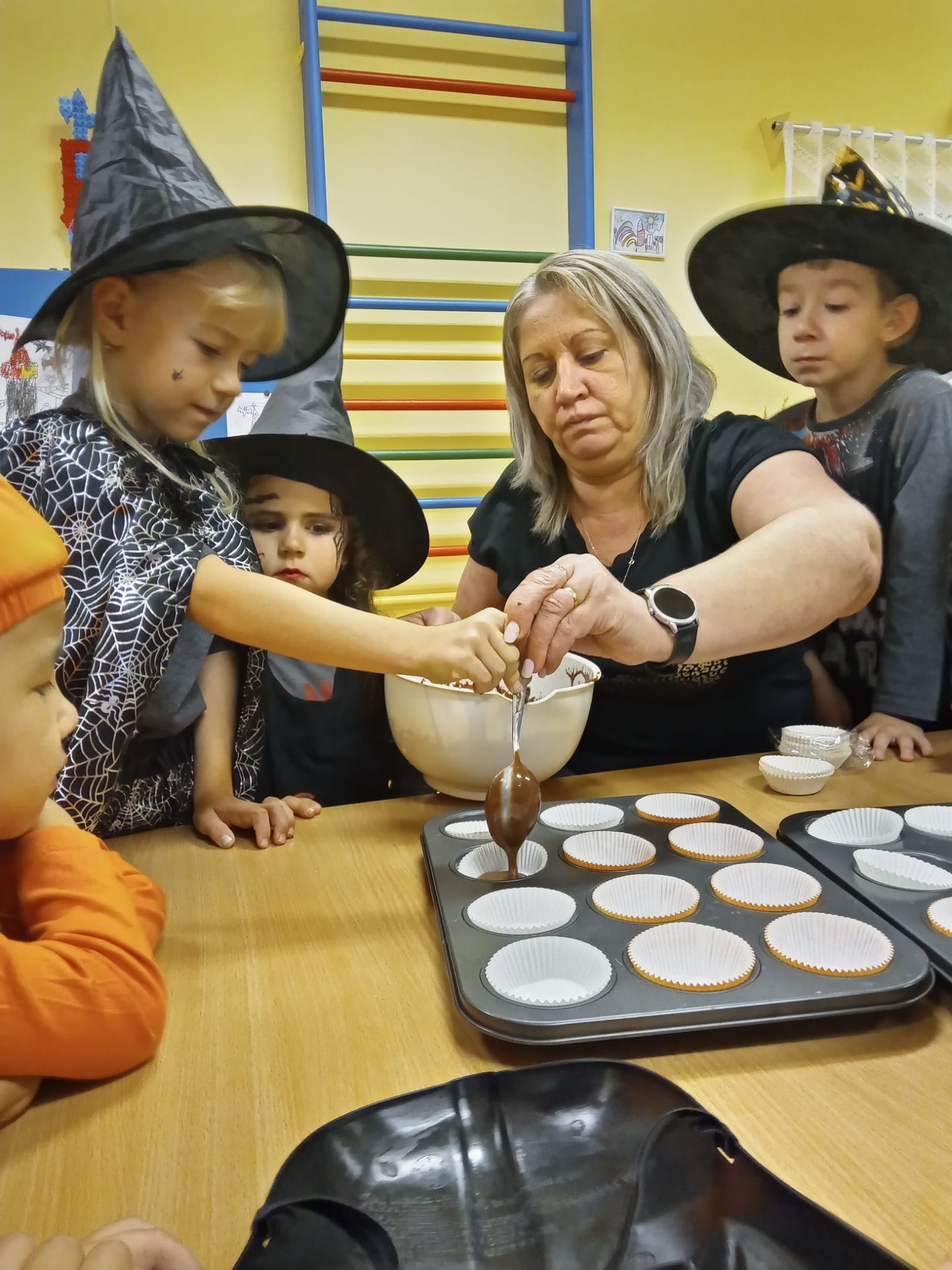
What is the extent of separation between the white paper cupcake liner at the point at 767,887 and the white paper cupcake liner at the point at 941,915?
0.08 metres

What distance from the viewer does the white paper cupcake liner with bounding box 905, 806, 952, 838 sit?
777 millimetres

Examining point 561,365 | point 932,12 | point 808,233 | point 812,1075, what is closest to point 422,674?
point 812,1075

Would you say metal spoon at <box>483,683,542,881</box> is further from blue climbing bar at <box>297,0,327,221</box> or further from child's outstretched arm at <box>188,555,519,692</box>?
blue climbing bar at <box>297,0,327,221</box>

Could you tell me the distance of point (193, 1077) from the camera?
0.52 metres

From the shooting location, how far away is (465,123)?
1.97 metres

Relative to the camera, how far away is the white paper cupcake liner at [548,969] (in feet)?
1.88

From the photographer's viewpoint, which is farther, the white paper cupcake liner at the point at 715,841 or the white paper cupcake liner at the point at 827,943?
the white paper cupcake liner at the point at 715,841

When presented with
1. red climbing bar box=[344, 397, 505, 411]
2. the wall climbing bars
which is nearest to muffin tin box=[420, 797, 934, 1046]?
the wall climbing bars

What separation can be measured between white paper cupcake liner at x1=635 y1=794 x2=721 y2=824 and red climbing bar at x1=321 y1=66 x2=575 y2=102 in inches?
66.4

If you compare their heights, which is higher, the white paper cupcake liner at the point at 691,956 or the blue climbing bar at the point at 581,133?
the blue climbing bar at the point at 581,133

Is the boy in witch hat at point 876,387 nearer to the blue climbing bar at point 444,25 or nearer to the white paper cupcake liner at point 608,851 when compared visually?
the white paper cupcake liner at point 608,851

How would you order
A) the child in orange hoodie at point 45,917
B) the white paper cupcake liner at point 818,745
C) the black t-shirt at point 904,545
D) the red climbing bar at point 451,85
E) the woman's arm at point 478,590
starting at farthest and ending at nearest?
the red climbing bar at point 451,85 → the woman's arm at point 478,590 → the black t-shirt at point 904,545 → the white paper cupcake liner at point 818,745 → the child in orange hoodie at point 45,917

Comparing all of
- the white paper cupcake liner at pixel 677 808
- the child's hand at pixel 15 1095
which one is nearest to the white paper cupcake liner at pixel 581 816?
the white paper cupcake liner at pixel 677 808

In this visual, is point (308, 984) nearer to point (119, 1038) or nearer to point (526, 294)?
point (119, 1038)
